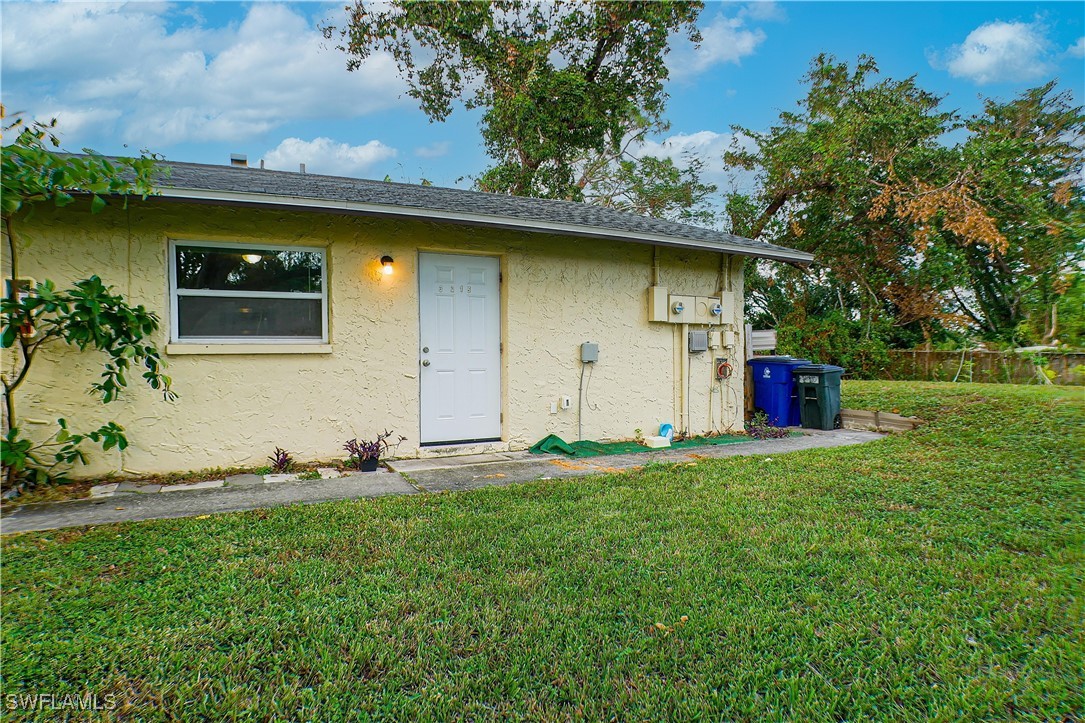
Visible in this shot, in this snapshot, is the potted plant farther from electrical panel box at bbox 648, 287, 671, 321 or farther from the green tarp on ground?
electrical panel box at bbox 648, 287, 671, 321

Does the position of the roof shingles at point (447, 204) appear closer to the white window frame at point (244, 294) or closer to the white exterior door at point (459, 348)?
the white window frame at point (244, 294)

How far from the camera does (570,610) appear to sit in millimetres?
2473

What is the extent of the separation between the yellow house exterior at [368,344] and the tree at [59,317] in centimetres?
14

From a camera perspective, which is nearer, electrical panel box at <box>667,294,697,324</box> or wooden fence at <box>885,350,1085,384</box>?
electrical panel box at <box>667,294,697,324</box>

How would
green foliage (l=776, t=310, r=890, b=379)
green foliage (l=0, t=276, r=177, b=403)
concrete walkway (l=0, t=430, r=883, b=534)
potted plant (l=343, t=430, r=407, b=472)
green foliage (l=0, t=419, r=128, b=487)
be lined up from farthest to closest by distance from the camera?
green foliage (l=776, t=310, r=890, b=379), potted plant (l=343, t=430, r=407, b=472), green foliage (l=0, t=419, r=128, b=487), green foliage (l=0, t=276, r=177, b=403), concrete walkway (l=0, t=430, r=883, b=534)

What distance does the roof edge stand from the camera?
15.2 ft

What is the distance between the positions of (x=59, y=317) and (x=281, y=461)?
81.1 inches

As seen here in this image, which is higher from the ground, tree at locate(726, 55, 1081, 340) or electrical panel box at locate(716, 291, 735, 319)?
tree at locate(726, 55, 1081, 340)

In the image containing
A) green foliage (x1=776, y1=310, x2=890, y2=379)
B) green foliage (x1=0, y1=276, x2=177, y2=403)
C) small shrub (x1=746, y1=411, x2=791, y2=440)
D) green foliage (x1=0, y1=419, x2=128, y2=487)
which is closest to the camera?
green foliage (x1=0, y1=276, x2=177, y2=403)

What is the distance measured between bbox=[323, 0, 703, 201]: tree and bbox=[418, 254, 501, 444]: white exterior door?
365 inches

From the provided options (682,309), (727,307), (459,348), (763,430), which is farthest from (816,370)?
(459,348)

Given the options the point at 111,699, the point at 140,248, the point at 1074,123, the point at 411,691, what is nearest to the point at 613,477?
the point at 411,691

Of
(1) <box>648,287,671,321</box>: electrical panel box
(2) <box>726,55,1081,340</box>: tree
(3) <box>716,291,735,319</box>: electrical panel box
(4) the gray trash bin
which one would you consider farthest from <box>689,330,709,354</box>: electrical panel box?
(2) <box>726,55,1081,340</box>: tree

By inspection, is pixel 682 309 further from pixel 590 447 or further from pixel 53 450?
pixel 53 450
